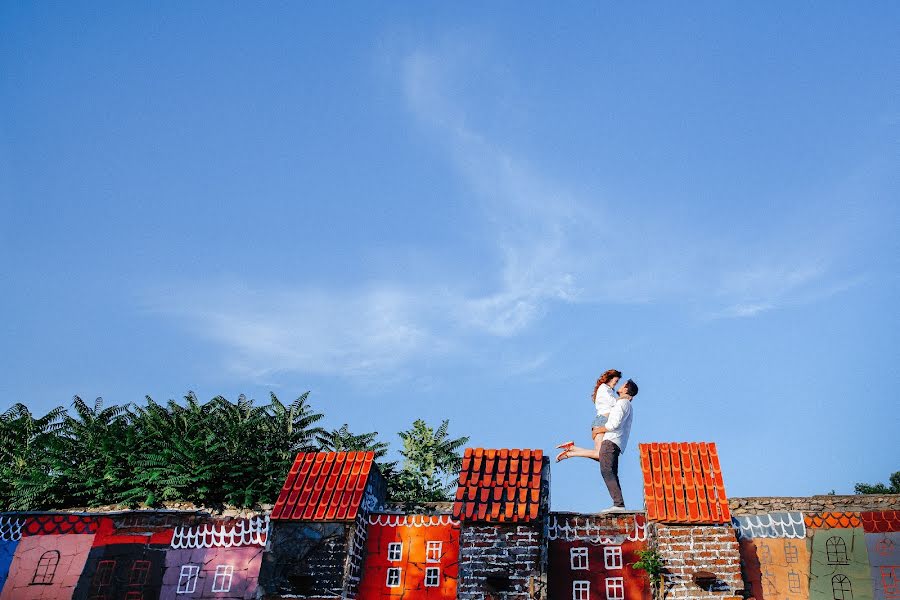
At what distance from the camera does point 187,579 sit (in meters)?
10.5

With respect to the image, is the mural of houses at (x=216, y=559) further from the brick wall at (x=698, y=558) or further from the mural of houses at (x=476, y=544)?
the brick wall at (x=698, y=558)

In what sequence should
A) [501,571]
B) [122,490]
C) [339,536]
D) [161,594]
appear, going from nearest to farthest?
[501,571] → [339,536] → [161,594] → [122,490]

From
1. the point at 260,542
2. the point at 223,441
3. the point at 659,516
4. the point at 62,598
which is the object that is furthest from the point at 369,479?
the point at 223,441

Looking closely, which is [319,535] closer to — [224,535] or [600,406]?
[224,535]

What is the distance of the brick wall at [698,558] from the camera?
28.8 ft

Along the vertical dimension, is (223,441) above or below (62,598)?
above

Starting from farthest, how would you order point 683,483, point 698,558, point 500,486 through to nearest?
point 500,486
point 683,483
point 698,558

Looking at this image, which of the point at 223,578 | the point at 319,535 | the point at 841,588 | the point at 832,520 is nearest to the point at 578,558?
the point at 841,588

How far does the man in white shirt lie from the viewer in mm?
10484

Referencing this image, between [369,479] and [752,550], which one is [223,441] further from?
[752,550]

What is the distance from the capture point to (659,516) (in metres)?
9.22

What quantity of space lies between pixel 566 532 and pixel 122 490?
1043cm

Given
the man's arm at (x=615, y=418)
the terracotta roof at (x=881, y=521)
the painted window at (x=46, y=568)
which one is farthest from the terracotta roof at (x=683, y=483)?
the painted window at (x=46, y=568)

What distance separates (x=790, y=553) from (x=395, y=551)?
18.0ft
